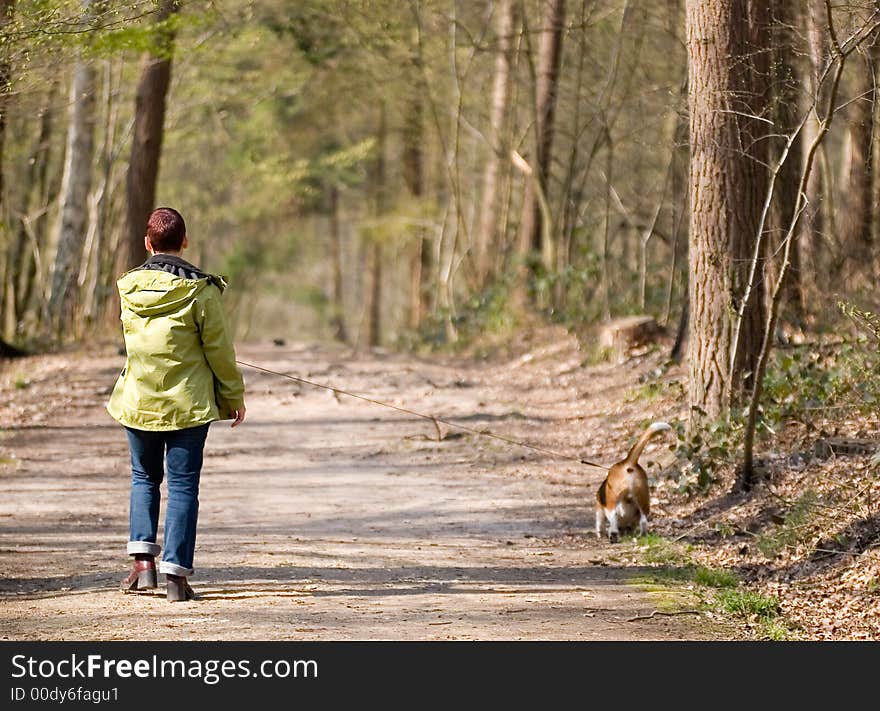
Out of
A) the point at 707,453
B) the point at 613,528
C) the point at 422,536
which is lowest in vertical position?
the point at 422,536

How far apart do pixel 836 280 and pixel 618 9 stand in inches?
236

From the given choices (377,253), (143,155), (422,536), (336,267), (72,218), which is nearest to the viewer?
(422,536)

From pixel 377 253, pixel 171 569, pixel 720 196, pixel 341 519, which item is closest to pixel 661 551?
pixel 341 519

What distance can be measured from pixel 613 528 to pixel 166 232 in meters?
3.88

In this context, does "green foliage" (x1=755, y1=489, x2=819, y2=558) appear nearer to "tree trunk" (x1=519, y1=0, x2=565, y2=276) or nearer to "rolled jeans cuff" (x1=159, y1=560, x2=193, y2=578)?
"rolled jeans cuff" (x1=159, y1=560, x2=193, y2=578)

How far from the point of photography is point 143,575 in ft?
21.8

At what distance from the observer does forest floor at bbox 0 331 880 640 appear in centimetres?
634

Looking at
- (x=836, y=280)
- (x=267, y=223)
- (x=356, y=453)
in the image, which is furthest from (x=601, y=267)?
(x=267, y=223)

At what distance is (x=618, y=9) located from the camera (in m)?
17.5

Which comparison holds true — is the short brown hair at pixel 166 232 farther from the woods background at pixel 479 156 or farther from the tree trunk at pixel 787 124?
the tree trunk at pixel 787 124

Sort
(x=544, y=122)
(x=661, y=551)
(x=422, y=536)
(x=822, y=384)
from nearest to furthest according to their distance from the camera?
(x=661, y=551)
(x=422, y=536)
(x=822, y=384)
(x=544, y=122)

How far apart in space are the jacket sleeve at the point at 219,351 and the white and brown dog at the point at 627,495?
3090 mm

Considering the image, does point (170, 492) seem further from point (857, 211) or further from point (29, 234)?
point (29, 234)

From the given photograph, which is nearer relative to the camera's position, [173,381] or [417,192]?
[173,381]
